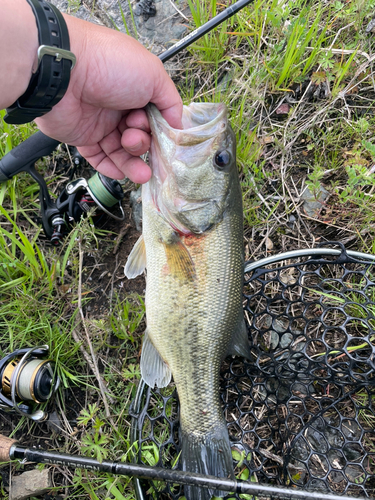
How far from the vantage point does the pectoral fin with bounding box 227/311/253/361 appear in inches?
98.3

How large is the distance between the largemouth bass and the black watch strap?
61 centimetres

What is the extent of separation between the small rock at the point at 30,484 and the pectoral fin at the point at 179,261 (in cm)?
196

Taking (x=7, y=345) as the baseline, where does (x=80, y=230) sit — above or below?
above

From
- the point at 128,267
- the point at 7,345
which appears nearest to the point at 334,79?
the point at 128,267

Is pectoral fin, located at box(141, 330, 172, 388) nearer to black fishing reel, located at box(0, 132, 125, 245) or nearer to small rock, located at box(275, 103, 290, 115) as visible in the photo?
Answer: black fishing reel, located at box(0, 132, 125, 245)

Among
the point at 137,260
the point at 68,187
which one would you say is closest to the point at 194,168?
the point at 137,260

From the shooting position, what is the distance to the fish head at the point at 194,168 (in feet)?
7.55

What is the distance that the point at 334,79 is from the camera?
3.26m

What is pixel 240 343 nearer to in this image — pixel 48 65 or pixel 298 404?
pixel 298 404

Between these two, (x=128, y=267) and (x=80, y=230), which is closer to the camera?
(x=128, y=267)

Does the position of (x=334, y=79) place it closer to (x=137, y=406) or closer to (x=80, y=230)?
(x=80, y=230)

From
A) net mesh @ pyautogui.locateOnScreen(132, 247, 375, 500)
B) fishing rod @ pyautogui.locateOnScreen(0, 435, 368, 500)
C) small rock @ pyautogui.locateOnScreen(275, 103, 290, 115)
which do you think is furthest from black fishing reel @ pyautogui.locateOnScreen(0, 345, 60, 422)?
small rock @ pyautogui.locateOnScreen(275, 103, 290, 115)

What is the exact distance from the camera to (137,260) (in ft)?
8.80

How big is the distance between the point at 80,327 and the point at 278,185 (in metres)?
2.31
